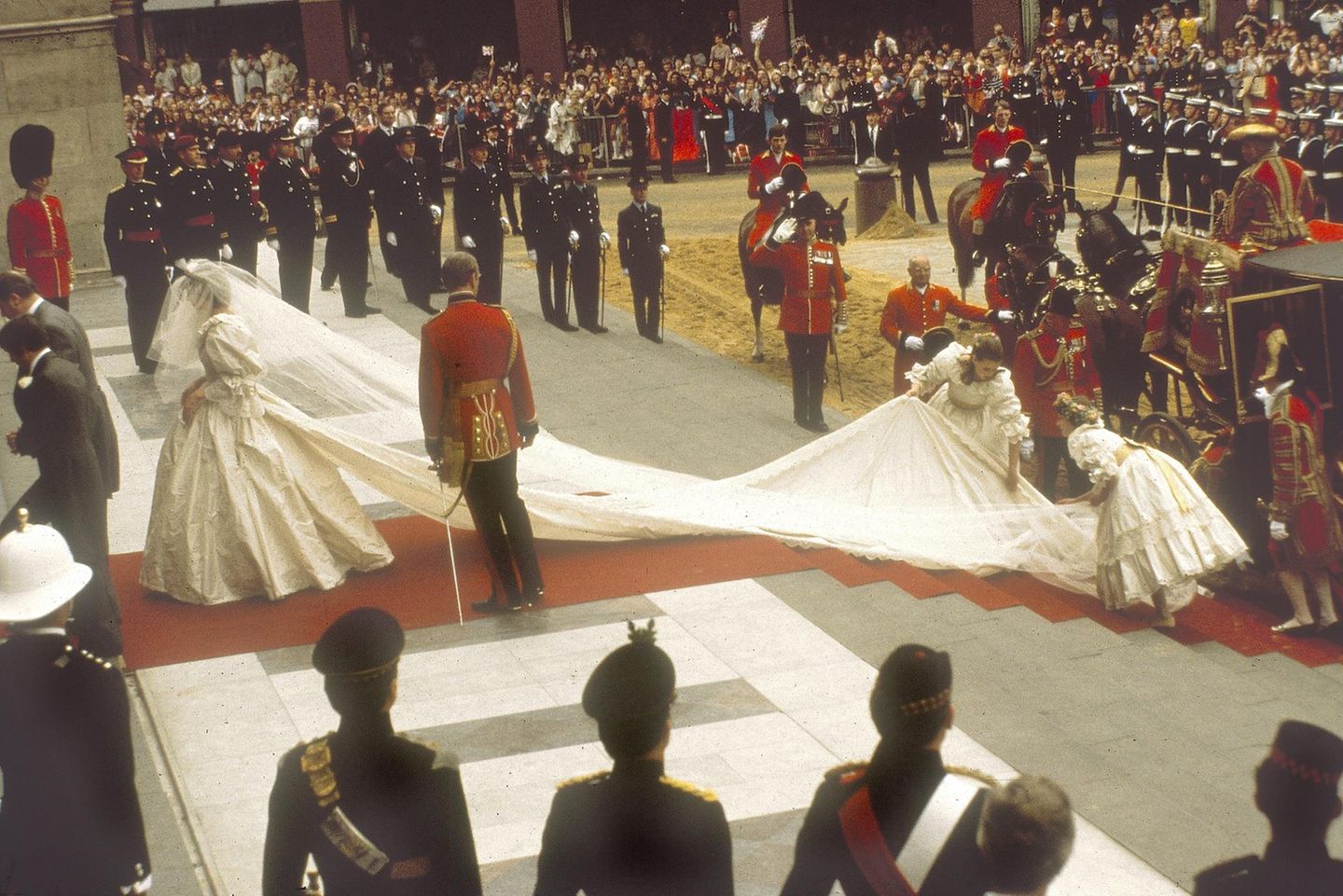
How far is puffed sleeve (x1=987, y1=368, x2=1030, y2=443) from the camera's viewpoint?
1039cm

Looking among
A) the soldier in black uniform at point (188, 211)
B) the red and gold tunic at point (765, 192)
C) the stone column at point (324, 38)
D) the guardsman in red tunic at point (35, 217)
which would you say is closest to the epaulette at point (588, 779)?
the red and gold tunic at point (765, 192)

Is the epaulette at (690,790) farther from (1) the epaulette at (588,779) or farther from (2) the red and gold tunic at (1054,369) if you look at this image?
(2) the red and gold tunic at (1054,369)

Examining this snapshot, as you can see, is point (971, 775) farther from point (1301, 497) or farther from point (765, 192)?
point (765, 192)

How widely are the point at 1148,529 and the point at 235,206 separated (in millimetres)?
10591

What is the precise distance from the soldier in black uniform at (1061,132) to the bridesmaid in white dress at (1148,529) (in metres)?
15.7

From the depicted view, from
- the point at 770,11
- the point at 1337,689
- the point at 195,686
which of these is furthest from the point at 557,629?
the point at 770,11

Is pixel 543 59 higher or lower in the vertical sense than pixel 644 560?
higher

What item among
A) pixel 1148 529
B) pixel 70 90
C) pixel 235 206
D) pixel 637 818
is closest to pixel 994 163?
pixel 235 206

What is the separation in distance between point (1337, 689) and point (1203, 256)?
3.66 metres

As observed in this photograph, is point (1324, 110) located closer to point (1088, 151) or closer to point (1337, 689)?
point (1088, 151)

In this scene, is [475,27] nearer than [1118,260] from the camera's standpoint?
No

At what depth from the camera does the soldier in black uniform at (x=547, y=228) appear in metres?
17.7

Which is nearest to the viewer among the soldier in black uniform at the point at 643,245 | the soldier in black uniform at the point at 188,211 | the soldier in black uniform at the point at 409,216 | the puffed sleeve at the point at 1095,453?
the puffed sleeve at the point at 1095,453

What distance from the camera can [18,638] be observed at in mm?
4855
